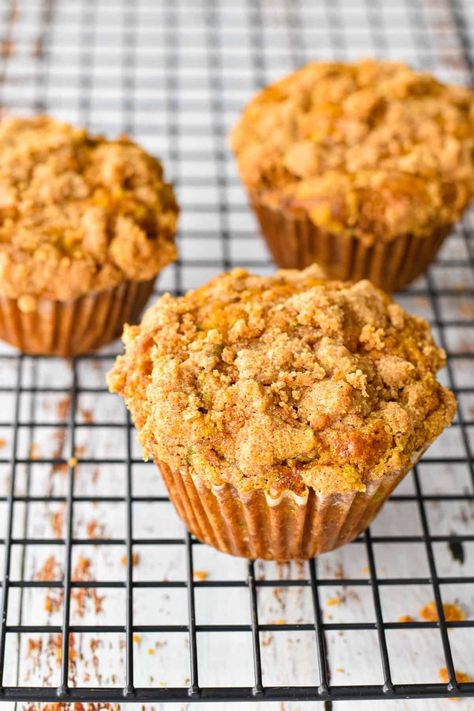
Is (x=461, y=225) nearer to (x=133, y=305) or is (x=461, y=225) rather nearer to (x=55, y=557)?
(x=133, y=305)

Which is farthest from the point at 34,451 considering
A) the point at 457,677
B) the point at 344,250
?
the point at 457,677

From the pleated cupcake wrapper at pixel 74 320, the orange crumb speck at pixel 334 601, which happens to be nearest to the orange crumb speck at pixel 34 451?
the pleated cupcake wrapper at pixel 74 320

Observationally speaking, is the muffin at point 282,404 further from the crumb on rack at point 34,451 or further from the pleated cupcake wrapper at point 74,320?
the crumb on rack at point 34,451

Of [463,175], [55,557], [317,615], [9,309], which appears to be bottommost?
[55,557]

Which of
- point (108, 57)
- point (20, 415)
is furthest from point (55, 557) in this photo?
point (108, 57)

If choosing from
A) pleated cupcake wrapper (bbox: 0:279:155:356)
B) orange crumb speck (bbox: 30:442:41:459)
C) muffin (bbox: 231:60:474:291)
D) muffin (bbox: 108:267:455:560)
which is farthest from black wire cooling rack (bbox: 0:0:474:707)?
muffin (bbox: 231:60:474:291)

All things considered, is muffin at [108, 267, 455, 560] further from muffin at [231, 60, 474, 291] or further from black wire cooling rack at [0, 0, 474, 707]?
muffin at [231, 60, 474, 291]

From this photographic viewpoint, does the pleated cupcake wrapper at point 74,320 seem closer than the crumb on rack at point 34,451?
Yes
